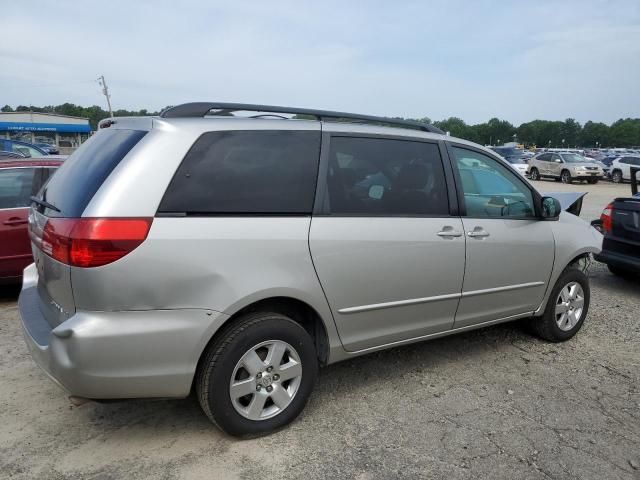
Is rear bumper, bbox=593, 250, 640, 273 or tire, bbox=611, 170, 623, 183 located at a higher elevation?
rear bumper, bbox=593, 250, 640, 273

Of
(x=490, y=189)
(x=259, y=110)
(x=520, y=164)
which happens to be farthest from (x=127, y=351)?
(x=520, y=164)

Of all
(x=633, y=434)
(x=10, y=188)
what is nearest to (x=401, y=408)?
(x=633, y=434)

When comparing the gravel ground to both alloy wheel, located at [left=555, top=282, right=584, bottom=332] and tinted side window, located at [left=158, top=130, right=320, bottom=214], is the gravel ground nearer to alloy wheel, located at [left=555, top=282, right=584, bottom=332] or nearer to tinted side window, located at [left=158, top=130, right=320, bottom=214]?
alloy wheel, located at [left=555, top=282, right=584, bottom=332]

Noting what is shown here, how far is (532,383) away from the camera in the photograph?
378 centimetres

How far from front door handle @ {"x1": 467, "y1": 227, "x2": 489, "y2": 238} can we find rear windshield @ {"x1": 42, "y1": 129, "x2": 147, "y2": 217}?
222cm

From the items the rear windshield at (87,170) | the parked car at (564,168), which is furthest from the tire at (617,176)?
the rear windshield at (87,170)

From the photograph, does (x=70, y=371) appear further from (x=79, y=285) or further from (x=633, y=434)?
(x=633, y=434)

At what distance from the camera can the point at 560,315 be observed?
4543mm

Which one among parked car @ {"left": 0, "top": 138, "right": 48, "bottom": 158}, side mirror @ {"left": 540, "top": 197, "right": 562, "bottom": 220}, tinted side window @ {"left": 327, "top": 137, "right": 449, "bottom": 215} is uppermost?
tinted side window @ {"left": 327, "top": 137, "right": 449, "bottom": 215}

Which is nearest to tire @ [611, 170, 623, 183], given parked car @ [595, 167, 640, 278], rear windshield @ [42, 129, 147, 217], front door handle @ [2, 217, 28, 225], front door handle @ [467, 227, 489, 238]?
parked car @ [595, 167, 640, 278]

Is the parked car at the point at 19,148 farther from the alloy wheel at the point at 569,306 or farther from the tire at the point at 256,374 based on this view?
the alloy wheel at the point at 569,306

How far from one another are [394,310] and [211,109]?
5.37 feet

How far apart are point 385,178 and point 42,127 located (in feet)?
223

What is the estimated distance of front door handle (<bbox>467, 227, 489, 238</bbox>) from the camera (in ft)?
12.0
